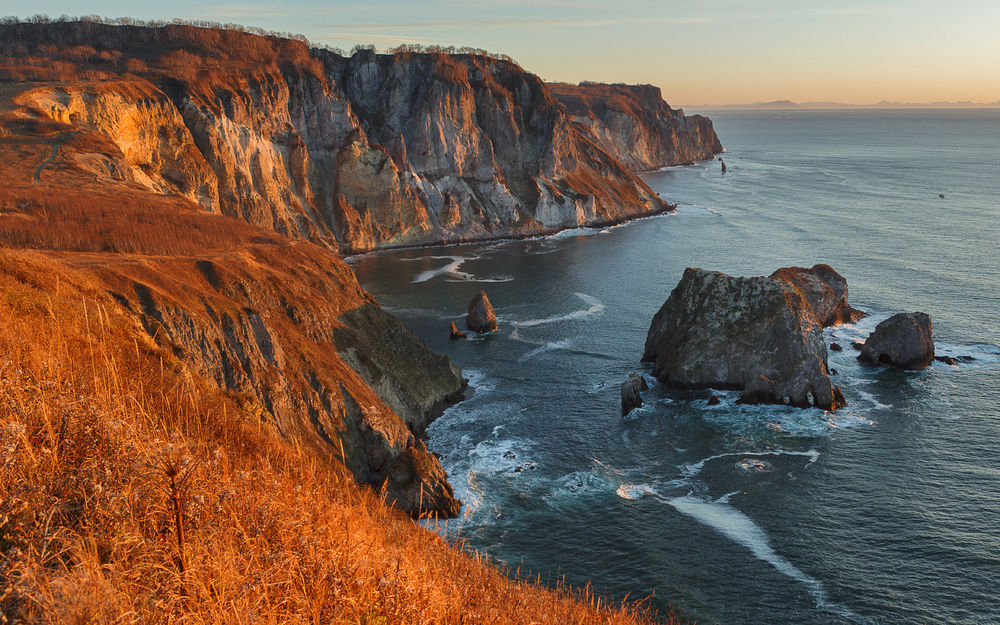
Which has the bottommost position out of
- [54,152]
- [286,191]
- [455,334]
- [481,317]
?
[455,334]

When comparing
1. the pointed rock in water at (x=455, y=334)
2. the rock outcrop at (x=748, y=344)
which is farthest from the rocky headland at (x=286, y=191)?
the rock outcrop at (x=748, y=344)

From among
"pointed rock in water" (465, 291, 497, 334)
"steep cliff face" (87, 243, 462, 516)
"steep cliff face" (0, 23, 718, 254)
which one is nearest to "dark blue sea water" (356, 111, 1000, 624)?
"pointed rock in water" (465, 291, 497, 334)

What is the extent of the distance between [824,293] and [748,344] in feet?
66.3

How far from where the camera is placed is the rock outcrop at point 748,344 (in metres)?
54.8

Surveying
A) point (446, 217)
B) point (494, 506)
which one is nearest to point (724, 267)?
point (446, 217)

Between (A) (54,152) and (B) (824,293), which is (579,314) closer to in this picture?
(B) (824,293)

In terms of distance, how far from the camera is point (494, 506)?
40.0 m

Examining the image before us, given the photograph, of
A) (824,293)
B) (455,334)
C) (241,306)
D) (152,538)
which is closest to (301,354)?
(241,306)

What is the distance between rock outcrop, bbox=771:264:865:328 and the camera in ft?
237

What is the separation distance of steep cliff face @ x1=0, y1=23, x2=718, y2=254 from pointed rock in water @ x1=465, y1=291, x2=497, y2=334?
123 ft

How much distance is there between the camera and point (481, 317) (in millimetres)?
73000

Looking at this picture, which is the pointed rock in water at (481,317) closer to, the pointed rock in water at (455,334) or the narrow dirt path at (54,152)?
the pointed rock in water at (455,334)

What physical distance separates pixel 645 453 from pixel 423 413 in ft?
55.2

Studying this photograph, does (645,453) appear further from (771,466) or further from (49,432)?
(49,432)
